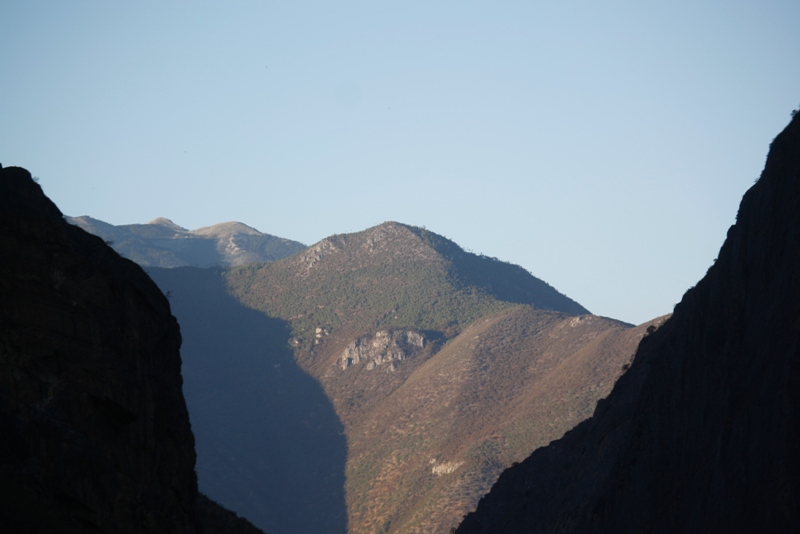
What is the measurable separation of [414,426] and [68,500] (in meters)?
104

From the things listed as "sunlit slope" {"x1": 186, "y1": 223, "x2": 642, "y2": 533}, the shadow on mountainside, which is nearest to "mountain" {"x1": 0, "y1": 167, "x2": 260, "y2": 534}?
"sunlit slope" {"x1": 186, "y1": 223, "x2": 642, "y2": 533}

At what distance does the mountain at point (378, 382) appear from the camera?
→ 346ft

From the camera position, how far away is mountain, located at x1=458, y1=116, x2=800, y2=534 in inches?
942

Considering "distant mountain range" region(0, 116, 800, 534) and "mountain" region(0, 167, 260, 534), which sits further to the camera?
"distant mountain range" region(0, 116, 800, 534)

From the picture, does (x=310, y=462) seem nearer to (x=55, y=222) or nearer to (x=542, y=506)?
(x=542, y=506)

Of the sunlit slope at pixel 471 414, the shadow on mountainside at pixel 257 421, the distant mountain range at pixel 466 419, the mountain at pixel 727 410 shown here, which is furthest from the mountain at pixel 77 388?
the shadow on mountainside at pixel 257 421

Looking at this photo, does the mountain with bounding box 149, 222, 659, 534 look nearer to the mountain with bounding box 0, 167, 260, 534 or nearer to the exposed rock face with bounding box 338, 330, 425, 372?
the exposed rock face with bounding box 338, 330, 425, 372

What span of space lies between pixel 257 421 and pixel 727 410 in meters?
132

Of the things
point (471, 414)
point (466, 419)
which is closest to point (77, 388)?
point (466, 419)

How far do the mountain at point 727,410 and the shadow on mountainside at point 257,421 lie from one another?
257ft

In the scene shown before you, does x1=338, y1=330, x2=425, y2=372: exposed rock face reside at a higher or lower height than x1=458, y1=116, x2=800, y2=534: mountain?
higher

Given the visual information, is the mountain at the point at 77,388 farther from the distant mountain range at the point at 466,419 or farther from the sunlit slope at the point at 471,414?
the sunlit slope at the point at 471,414

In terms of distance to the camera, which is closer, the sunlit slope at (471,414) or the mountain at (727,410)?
the mountain at (727,410)

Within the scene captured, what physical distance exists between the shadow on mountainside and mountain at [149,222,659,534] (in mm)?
321
